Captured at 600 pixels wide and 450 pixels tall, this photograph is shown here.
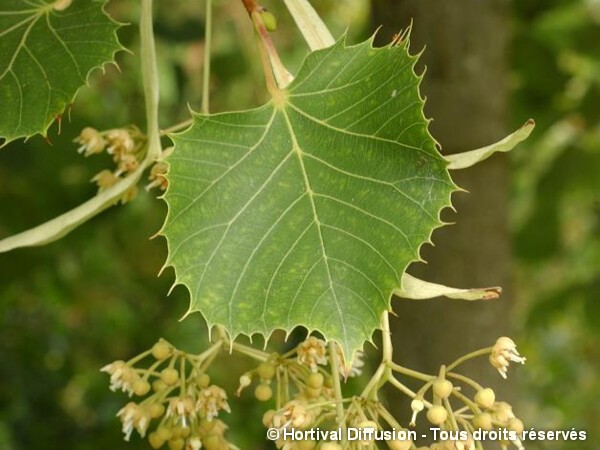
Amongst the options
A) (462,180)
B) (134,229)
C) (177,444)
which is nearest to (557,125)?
(462,180)

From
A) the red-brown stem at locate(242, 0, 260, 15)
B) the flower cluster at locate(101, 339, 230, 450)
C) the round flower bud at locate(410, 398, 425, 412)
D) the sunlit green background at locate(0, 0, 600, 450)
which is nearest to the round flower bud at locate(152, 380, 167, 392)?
the flower cluster at locate(101, 339, 230, 450)

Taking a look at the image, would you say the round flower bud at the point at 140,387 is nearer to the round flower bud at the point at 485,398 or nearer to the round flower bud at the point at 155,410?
the round flower bud at the point at 155,410

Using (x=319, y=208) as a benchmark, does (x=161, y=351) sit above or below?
below

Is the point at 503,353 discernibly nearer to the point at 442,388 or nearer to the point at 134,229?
the point at 442,388

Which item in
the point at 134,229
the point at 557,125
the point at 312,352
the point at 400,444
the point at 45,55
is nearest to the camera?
the point at 400,444

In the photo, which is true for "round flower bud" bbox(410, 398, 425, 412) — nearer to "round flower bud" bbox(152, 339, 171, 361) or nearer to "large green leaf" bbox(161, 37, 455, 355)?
"large green leaf" bbox(161, 37, 455, 355)

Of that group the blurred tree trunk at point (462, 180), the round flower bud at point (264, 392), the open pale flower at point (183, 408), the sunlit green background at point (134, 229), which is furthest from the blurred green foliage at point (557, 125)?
the open pale flower at point (183, 408)

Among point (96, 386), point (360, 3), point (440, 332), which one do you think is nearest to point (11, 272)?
point (96, 386)
